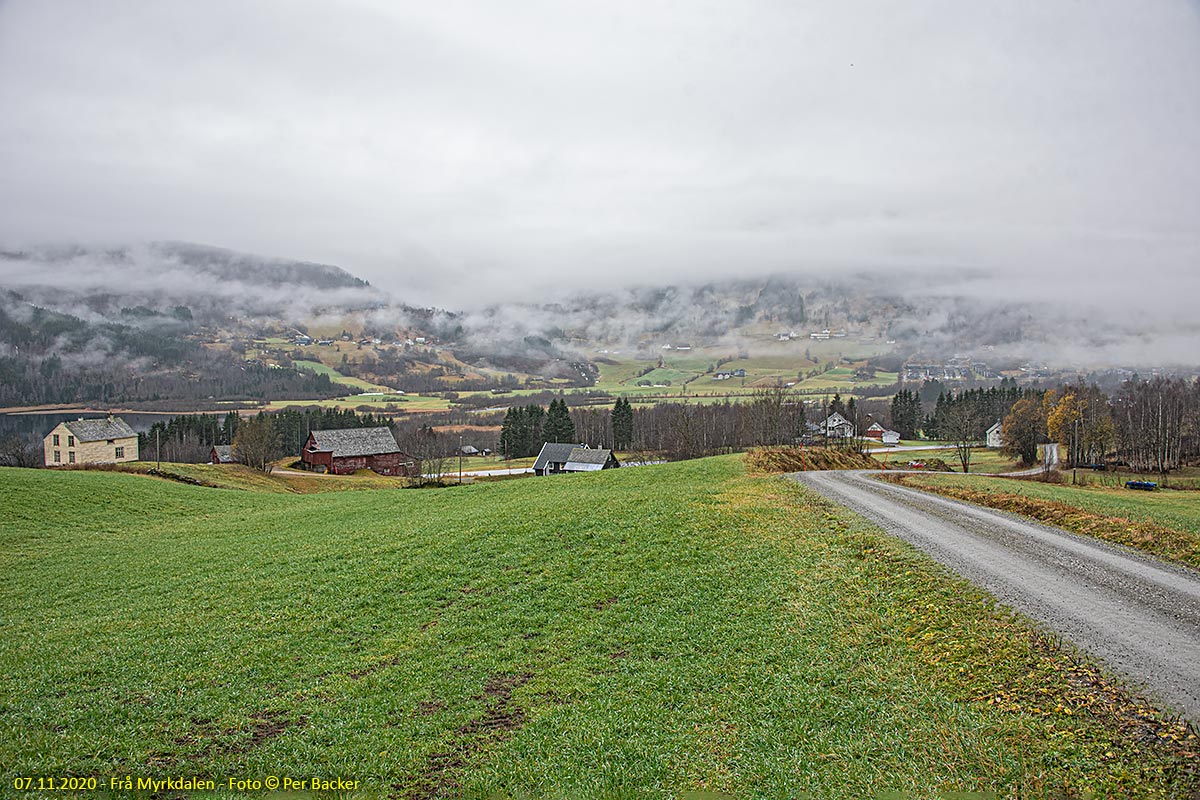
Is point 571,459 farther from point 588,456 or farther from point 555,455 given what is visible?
point 555,455

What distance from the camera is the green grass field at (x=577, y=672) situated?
855cm

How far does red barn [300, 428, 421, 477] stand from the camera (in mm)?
102812

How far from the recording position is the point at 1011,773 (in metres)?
7.72

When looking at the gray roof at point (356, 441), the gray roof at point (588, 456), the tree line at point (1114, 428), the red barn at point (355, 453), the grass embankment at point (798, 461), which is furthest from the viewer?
the gray roof at point (356, 441)

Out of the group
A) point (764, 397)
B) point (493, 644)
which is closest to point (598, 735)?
point (493, 644)

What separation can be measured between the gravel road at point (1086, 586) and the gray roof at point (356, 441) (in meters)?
94.7

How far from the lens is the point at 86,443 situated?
259 feet

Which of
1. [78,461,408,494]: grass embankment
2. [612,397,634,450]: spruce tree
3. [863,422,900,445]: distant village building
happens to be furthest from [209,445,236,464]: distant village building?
[863,422,900,445]: distant village building

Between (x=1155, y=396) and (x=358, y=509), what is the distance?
11713 centimetres

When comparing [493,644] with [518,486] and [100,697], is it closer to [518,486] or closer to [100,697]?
[100,697]

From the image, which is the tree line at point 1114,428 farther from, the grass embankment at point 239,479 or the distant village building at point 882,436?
the grass embankment at point 239,479

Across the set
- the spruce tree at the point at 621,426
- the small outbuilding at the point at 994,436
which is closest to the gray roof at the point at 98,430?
the spruce tree at the point at 621,426

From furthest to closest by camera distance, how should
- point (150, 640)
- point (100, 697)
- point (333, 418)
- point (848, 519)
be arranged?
point (333, 418), point (848, 519), point (150, 640), point (100, 697)

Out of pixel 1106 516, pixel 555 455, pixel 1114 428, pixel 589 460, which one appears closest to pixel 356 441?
pixel 555 455
